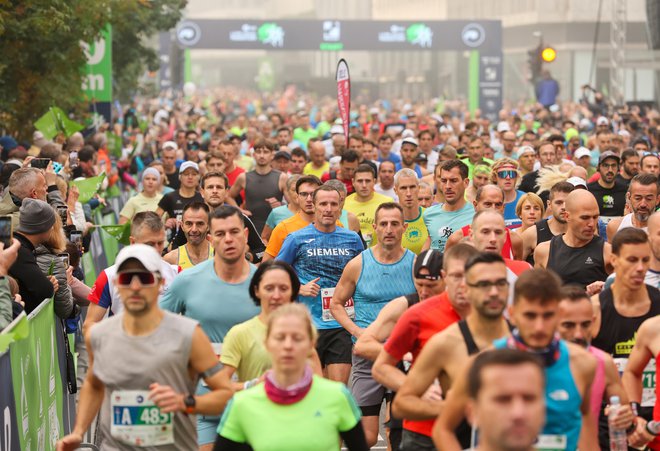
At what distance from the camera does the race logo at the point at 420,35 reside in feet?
161

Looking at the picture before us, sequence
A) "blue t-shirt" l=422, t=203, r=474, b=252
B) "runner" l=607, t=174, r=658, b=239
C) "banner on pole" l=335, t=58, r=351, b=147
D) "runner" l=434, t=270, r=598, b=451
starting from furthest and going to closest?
"banner on pole" l=335, t=58, r=351, b=147
"blue t-shirt" l=422, t=203, r=474, b=252
"runner" l=607, t=174, r=658, b=239
"runner" l=434, t=270, r=598, b=451

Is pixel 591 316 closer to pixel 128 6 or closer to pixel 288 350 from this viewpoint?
pixel 288 350

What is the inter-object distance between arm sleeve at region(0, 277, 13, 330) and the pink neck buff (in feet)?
8.23

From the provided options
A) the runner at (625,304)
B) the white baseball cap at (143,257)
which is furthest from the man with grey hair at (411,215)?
the white baseball cap at (143,257)

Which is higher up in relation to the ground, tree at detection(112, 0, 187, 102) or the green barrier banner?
tree at detection(112, 0, 187, 102)

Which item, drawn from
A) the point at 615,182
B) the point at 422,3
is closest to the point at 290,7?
the point at 422,3

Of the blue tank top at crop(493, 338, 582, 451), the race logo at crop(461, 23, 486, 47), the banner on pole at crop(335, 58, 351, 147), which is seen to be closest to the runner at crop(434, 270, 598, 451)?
the blue tank top at crop(493, 338, 582, 451)

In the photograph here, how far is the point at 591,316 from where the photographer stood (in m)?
7.04

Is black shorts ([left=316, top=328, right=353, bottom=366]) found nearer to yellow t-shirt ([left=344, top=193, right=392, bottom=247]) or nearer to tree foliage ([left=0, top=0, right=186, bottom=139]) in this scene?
yellow t-shirt ([left=344, top=193, right=392, bottom=247])

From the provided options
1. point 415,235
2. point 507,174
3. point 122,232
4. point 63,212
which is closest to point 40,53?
point 122,232

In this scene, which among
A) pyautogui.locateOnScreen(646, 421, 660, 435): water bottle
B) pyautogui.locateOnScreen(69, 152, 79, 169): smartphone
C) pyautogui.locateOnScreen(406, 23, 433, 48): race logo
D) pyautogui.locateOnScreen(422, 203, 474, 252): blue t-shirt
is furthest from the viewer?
pyautogui.locateOnScreen(406, 23, 433, 48): race logo

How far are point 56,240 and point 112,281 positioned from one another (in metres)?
0.94

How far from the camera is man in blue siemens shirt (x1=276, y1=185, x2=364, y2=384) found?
1055cm

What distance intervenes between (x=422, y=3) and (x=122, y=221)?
3161 inches
